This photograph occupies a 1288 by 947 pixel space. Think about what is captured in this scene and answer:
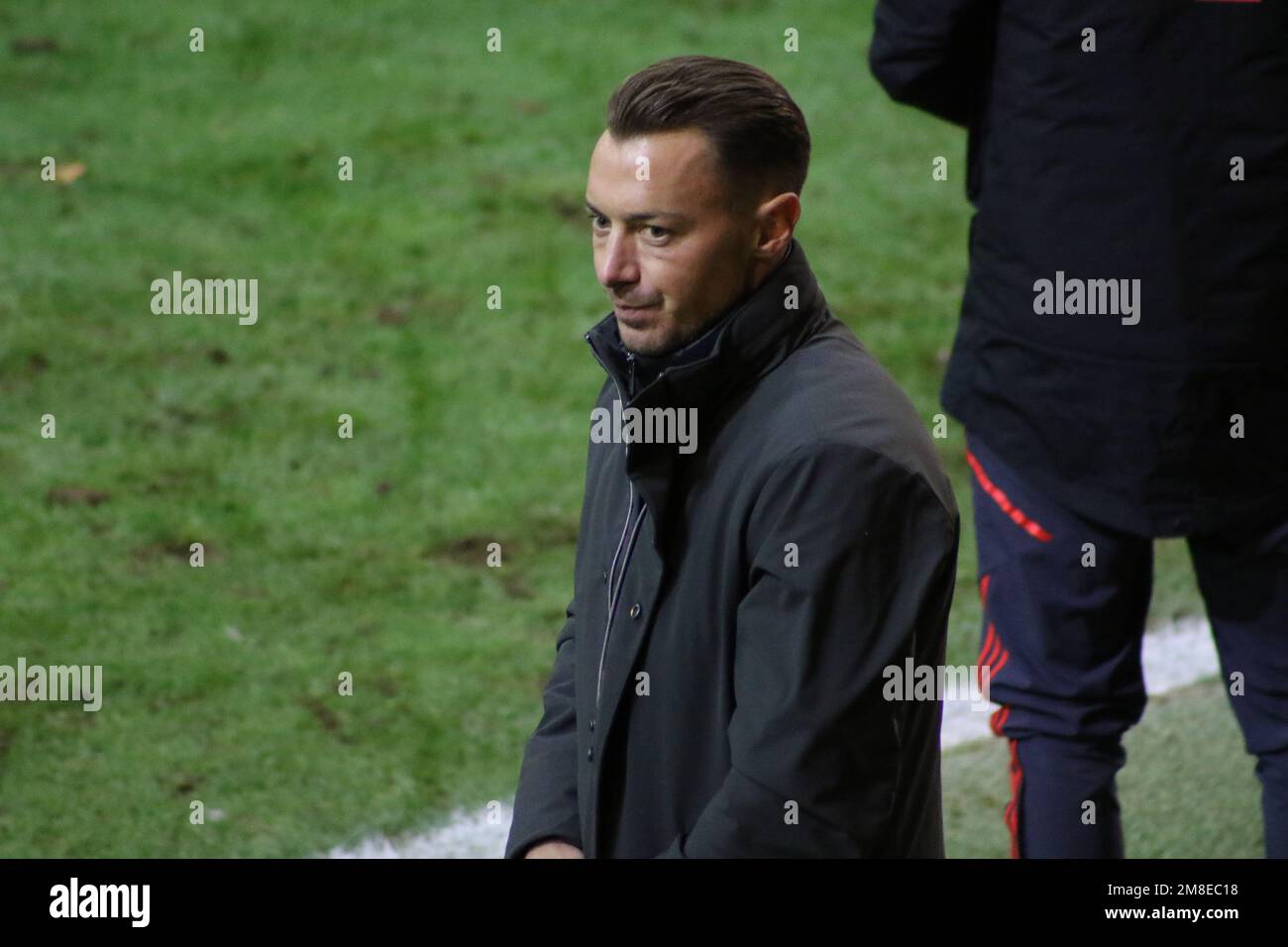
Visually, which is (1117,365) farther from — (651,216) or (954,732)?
(954,732)

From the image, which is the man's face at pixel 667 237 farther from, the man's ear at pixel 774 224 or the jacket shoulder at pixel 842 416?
the jacket shoulder at pixel 842 416

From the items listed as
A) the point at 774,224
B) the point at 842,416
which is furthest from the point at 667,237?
the point at 842,416

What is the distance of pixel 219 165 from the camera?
7098 mm

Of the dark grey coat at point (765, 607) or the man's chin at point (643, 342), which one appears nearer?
the dark grey coat at point (765, 607)

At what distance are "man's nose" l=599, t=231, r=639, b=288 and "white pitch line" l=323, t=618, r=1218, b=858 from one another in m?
1.83

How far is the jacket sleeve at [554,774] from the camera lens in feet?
7.12

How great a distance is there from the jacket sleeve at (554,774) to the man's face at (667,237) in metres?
0.48

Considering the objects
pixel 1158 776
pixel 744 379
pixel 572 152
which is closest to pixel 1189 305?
pixel 744 379

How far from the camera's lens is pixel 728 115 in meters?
1.92

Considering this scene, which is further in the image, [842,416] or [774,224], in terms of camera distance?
[774,224]

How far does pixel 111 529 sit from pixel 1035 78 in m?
3.03

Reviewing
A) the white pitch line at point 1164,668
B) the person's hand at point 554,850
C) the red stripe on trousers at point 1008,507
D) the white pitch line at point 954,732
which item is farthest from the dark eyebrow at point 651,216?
the white pitch line at point 1164,668

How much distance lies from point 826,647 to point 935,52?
59.0 inches
